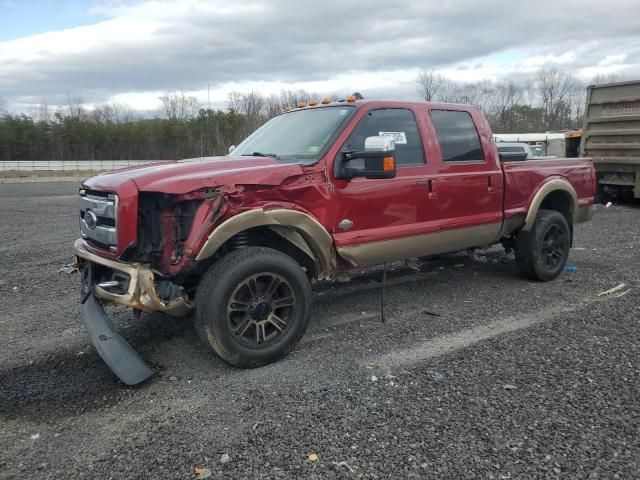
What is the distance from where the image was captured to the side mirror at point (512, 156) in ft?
18.9

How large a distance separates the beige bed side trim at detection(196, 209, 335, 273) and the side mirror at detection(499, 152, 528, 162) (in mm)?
2650

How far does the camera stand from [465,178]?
5090 millimetres

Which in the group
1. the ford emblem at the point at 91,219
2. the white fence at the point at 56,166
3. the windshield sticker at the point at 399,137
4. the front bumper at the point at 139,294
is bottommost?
the front bumper at the point at 139,294

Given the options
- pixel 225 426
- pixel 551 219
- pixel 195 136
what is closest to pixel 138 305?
pixel 225 426

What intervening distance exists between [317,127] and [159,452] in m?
2.95

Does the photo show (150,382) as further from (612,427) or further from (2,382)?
(612,427)

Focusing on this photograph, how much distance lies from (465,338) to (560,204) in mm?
2984

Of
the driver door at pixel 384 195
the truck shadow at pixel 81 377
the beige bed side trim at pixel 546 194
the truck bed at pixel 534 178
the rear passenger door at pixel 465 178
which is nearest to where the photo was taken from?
the truck shadow at pixel 81 377

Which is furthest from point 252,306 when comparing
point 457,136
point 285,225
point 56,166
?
point 56,166

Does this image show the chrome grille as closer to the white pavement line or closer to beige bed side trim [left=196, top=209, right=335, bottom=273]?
beige bed side trim [left=196, top=209, right=335, bottom=273]

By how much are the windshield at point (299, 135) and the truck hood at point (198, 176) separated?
1.12 feet

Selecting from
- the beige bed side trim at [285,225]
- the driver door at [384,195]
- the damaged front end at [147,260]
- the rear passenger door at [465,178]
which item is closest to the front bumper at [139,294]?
the damaged front end at [147,260]

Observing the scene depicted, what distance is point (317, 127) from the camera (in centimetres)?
461

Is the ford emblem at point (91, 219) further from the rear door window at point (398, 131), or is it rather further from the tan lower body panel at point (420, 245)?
the rear door window at point (398, 131)
